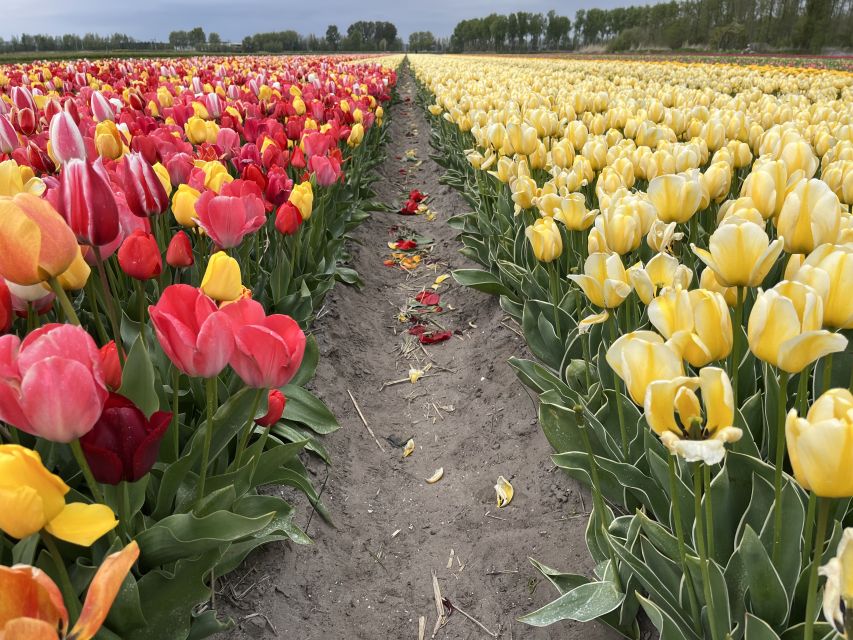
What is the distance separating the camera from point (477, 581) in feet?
7.86

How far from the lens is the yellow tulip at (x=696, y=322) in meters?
1.18

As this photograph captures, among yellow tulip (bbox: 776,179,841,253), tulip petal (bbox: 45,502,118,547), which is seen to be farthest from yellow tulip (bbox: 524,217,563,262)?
tulip petal (bbox: 45,502,118,547)

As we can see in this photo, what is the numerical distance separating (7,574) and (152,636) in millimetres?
807

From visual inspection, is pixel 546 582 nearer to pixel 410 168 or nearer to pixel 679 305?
pixel 679 305

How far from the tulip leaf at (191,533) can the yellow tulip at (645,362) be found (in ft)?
2.66

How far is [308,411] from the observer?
281 cm

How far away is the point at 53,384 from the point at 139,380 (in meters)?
0.66

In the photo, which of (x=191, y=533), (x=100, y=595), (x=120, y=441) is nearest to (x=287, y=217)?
(x=191, y=533)

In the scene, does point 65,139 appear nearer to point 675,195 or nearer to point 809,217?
point 675,195

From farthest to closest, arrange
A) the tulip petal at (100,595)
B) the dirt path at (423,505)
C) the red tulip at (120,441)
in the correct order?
the dirt path at (423,505) → the red tulip at (120,441) → the tulip petal at (100,595)

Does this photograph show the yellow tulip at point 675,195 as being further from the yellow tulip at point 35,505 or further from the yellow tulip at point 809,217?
the yellow tulip at point 35,505

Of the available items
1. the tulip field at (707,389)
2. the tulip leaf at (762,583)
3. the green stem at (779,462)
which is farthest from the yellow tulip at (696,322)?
the tulip leaf at (762,583)

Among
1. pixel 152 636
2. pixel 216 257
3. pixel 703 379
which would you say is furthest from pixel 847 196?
pixel 152 636

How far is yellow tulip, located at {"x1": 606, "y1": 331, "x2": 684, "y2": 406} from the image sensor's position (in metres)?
1.06
